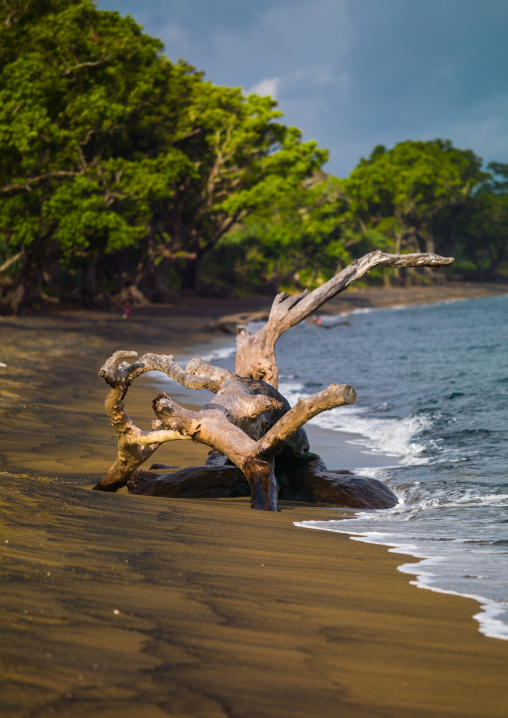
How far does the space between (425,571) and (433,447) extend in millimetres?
5136

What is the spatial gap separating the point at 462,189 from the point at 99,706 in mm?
85711

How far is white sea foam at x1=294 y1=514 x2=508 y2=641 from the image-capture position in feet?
9.21

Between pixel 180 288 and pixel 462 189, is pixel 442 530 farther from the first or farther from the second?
pixel 462 189

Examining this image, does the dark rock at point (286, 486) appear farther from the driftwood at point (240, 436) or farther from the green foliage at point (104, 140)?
the green foliage at point (104, 140)

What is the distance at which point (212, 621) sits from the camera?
8.09 feet

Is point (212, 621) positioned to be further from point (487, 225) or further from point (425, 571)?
point (487, 225)

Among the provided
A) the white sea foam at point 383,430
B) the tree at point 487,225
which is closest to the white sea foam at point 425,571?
the white sea foam at point 383,430

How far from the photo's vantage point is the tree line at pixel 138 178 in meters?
25.1

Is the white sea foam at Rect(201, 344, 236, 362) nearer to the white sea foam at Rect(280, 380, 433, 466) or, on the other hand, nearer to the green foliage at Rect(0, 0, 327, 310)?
the green foliage at Rect(0, 0, 327, 310)

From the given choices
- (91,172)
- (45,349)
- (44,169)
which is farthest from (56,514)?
(91,172)

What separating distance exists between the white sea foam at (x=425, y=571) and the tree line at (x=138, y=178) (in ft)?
72.2

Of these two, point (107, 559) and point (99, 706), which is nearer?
point (99, 706)

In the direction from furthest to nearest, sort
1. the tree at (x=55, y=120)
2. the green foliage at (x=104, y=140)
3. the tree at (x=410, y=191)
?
the tree at (x=410, y=191), the green foliage at (x=104, y=140), the tree at (x=55, y=120)

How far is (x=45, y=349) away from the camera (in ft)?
59.4
